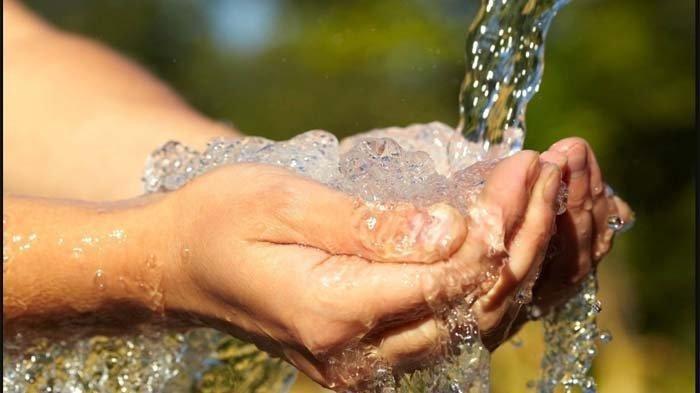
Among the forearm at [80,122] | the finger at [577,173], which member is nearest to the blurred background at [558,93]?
the forearm at [80,122]

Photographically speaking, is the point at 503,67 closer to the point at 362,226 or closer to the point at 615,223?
the point at 615,223

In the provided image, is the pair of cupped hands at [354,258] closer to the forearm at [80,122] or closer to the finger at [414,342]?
the finger at [414,342]

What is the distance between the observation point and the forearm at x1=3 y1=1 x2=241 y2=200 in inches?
69.4

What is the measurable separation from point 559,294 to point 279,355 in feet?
1.19

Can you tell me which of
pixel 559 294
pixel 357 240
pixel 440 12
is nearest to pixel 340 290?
pixel 357 240

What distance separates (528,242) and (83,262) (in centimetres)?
55

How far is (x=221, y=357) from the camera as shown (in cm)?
154

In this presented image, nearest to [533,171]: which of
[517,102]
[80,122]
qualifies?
[517,102]

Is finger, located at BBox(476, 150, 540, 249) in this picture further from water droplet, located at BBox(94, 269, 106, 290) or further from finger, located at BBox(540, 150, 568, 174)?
water droplet, located at BBox(94, 269, 106, 290)

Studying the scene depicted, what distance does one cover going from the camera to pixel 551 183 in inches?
42.8

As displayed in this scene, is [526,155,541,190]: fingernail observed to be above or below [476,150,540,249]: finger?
above

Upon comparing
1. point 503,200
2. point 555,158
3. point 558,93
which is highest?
point 558,93

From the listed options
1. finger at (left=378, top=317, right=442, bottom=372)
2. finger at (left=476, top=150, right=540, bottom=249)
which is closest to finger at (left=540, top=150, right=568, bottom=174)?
finger at (left=476, top=150, right=540, bottom=249)

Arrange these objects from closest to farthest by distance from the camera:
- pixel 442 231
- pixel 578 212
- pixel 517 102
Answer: pixel 442 231, pixel 578 212, pixel 517 102
